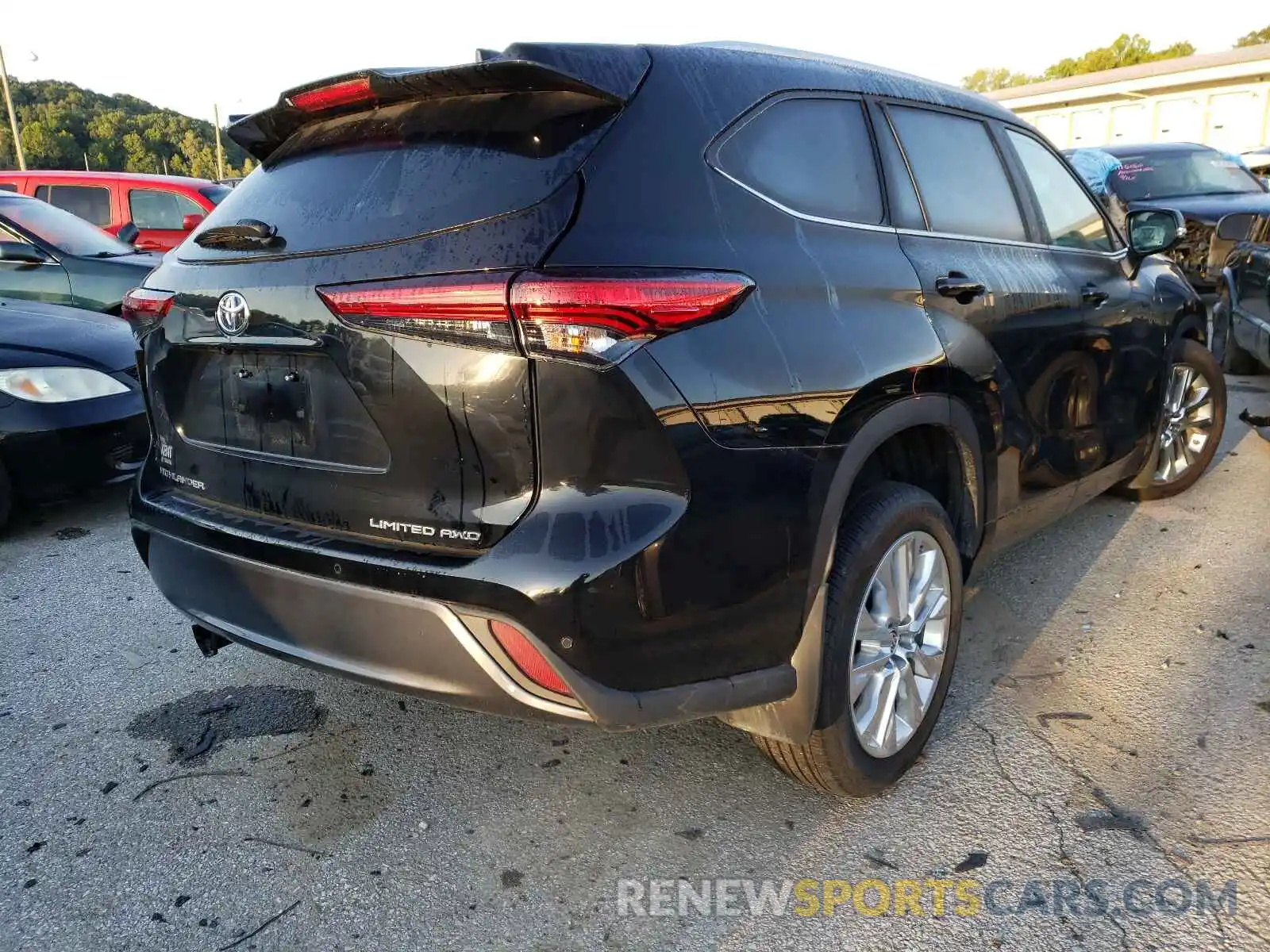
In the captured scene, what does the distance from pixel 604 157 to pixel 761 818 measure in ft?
5.30

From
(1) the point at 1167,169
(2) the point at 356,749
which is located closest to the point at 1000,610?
(2) the point at 356,749

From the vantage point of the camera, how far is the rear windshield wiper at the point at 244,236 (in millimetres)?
2090

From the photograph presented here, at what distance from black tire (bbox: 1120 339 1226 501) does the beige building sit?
29.9 metres

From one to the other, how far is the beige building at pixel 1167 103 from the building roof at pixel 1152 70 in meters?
0.03

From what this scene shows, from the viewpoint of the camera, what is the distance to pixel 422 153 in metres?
1.99

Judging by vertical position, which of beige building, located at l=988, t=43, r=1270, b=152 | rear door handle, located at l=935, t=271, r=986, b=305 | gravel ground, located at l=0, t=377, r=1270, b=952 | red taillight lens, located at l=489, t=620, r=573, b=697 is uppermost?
beige building, located at l=988, t=43, r=1270, b=152

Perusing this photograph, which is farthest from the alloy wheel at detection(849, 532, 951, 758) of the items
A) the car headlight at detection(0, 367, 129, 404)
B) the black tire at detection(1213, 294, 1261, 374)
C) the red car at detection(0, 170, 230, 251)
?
the red car at detection(0, 170, 230, 251)

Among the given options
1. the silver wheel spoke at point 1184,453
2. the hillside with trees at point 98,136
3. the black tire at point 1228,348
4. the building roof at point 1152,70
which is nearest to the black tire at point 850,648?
the silver wheel spoke at point 1184,453

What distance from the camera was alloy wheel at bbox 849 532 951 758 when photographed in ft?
7.45

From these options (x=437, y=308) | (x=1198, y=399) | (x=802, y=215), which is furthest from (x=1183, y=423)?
(x=437, y=308)

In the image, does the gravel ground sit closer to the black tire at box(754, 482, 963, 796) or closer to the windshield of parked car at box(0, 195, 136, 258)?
the black tire at box(754, 482, 963, 796)

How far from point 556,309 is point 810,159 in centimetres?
96

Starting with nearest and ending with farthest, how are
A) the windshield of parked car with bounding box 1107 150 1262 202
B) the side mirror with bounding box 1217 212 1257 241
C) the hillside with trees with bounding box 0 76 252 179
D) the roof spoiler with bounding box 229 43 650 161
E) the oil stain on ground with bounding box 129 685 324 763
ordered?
1. the roof spoiler with bounding box 229 43 650 161
2. the oil stain on ground with bounding box 129 685 324 763
3. the side mirror with bounding box 1217 212 1257 241
4. the windshield of parked car with bounding box 1107 150 1262 202
5. the hillside with trees with bounding box 0 76 252 179

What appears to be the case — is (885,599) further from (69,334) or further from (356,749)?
(69,334)
